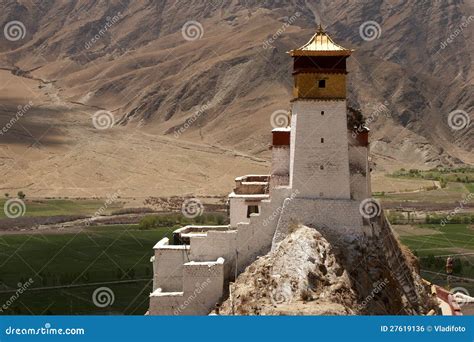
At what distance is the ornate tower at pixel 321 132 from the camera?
28281mm

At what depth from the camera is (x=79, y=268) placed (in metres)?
56.6

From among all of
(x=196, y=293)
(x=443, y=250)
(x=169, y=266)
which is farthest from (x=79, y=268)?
(x=443, y=250)

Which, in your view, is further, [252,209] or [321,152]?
[252,209]

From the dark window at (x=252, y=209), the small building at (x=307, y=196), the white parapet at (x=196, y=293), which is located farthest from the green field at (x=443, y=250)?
the white parapet at (x=196, y=293)

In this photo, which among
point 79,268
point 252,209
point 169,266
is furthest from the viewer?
point 79,268

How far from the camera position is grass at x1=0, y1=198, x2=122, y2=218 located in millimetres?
83750

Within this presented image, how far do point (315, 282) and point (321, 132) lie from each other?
6.46m

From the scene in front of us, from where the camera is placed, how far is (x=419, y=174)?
401 ft

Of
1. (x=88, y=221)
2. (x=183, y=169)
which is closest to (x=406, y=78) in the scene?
(x=183, y=169)

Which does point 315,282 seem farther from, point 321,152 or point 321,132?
point 321,132

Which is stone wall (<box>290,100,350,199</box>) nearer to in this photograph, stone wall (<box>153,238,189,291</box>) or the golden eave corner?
the golden eave corner

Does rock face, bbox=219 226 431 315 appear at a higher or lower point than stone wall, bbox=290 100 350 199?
lower

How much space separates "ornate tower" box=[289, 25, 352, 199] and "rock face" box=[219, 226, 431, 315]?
2.09m

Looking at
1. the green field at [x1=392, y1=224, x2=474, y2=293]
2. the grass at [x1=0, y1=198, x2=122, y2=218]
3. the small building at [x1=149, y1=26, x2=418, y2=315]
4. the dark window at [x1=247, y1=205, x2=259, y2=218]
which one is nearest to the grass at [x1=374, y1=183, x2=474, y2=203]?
the green field at [x1=392, y1=224, x2=474, y2=293]
